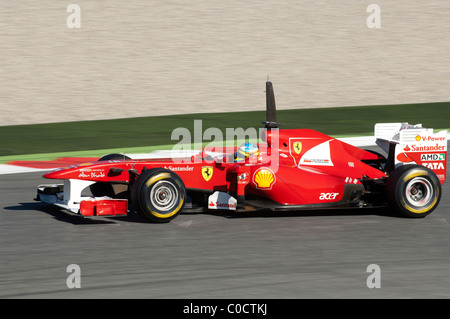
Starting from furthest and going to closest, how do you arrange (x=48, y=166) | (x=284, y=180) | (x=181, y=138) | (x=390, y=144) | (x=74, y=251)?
1. (x=181, y=138)
2. (x=48, y=166)
3. (x=390, y=144)
4. (x=284, y=180)
5. (x=74, y=251)

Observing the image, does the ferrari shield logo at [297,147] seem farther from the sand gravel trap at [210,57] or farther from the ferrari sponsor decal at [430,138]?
the sand gravel trap at [210,57]

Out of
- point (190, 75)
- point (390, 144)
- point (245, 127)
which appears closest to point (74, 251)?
point (390, 144)

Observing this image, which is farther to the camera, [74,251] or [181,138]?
[181,138]

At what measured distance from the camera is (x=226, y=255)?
740 centimetres

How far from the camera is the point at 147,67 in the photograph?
83.8 ft

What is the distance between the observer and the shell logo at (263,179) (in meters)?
8.97

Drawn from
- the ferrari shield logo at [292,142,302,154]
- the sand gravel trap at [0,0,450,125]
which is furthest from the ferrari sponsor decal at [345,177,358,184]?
the sand gravel trap at [0,0,450,125]

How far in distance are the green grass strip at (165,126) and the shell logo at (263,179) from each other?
6316 mm

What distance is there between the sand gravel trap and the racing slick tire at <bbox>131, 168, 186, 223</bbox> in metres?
12.0
